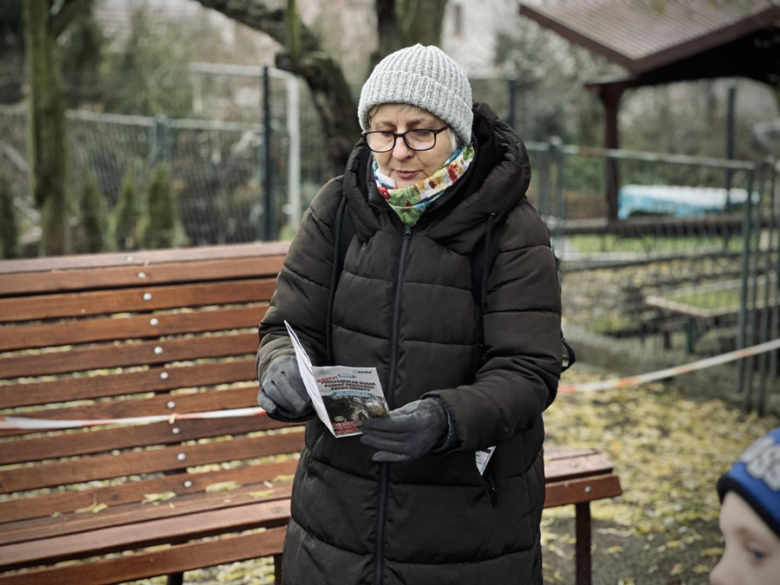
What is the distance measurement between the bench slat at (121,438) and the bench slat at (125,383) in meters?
0.13

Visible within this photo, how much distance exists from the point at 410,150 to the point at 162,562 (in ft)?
5.53

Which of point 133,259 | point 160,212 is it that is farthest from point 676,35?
point 133,259

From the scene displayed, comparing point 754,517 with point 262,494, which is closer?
point 754,517

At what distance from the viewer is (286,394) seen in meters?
2.43

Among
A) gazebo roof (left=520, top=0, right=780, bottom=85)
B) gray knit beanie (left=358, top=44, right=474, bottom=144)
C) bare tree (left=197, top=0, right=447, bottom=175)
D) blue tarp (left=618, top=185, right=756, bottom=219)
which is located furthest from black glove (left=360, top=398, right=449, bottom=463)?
blue tarp (left=618, top=185, right=756, bottom=219)

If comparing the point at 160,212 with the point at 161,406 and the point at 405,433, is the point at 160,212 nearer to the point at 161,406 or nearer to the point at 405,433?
the point at 161,406

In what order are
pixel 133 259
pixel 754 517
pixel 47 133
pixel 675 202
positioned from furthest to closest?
pixel 675 202 → pixel 47 133 → pixel 133 259 → pixel 754 517

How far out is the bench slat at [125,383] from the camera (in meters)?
3.66

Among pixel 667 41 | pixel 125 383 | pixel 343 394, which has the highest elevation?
pixel 667 41

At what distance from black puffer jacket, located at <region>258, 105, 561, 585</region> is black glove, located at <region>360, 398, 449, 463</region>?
12cm

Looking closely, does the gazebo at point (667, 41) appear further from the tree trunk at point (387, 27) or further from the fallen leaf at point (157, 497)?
the fallen leaf at point (157, 497)

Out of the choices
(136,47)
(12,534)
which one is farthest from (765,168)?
(136,47)

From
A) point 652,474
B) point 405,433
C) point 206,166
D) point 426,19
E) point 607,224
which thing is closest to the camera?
point 405,433

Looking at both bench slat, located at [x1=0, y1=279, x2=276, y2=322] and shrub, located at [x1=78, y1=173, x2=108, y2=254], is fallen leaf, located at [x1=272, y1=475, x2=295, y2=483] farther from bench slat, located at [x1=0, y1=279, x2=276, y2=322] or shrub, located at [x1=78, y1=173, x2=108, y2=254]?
shrub, located at [x1=78, y1=173, x2=108, y2=254]
